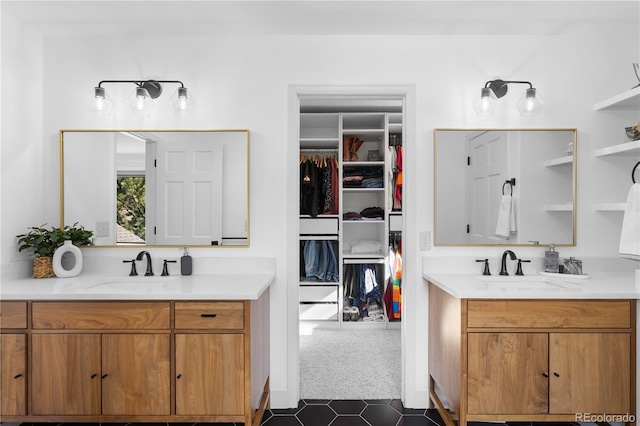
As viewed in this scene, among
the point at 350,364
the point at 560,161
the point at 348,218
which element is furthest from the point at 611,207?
the point at 348,218

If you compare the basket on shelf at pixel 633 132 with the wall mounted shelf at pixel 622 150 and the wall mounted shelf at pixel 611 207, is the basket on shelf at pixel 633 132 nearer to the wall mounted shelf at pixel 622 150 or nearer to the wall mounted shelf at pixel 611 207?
the wall mounted shelf at pixel 622 150

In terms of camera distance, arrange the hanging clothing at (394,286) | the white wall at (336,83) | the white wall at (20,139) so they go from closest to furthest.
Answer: the white wall at (20,139) → the white wall at (336,83) → the hanging clothing at (394,286)

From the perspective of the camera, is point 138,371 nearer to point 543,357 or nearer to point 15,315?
point 15,315

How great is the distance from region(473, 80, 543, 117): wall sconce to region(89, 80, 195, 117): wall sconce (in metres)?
1.78

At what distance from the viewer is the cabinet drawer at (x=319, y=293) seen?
4.05 meters

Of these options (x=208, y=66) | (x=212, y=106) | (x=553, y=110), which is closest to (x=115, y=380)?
(x=212, y=106)

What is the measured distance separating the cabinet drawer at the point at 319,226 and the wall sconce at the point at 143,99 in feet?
6.15

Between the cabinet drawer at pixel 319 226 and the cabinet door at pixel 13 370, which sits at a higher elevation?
the cabinet drawer at pixel 319 226

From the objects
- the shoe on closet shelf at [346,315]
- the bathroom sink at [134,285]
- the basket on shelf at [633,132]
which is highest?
the basket on shelf at [633,132]

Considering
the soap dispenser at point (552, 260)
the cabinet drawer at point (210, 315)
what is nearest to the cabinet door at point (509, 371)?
the soap dispenser at point (552, 260)

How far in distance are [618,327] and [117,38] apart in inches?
129

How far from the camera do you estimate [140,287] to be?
2.12 m

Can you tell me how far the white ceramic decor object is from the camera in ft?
7.64

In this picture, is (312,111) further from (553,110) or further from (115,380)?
(115,380)
